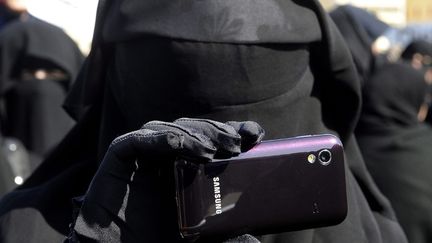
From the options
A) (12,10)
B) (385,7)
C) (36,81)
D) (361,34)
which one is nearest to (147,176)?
(361,34)

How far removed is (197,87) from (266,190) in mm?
304

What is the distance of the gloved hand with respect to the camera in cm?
148

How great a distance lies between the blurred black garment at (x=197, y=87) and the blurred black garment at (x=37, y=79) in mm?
2554

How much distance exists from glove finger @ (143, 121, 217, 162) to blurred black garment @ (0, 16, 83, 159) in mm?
3105

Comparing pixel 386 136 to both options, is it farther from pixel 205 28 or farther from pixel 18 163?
pixel 205 28

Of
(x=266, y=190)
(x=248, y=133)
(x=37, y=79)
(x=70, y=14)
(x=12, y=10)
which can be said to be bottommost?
(x=70, y=14)

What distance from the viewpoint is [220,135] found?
147 cm

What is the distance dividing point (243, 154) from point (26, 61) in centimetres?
333

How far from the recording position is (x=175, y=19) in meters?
1.76

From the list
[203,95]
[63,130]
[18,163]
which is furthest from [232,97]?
[63,130]

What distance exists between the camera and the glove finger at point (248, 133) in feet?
4.96

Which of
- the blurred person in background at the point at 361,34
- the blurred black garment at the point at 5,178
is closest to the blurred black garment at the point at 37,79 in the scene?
the blurred person in background at the point at 361,34

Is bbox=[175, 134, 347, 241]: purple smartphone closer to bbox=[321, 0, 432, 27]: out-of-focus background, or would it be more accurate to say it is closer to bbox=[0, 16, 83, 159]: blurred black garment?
bbox=[0, 16, 83, 159]: blurred black garment

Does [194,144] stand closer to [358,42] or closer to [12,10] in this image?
[358,42]
